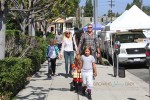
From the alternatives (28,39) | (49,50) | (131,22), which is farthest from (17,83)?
(131,22)

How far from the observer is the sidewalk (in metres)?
10.6

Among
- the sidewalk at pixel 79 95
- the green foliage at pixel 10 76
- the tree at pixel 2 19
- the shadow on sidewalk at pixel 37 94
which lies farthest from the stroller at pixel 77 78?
the tree at pixel 2 19

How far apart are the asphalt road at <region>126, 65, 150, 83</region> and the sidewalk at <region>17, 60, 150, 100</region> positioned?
0.97 m

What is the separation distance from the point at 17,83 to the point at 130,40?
38.3ft

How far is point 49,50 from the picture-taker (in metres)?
15.0

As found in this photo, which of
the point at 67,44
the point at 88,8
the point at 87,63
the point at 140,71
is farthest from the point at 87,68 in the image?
the point at 88,8

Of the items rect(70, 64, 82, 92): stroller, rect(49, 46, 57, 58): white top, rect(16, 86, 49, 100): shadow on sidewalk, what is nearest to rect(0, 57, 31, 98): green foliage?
rect(16, 86, 49, 100): shadow on sidewalk

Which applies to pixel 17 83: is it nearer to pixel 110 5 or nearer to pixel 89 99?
pixel 89 99

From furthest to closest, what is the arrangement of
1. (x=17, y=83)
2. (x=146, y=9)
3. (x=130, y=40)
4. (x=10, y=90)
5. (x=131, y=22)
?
(x=146, y=9) → (x=131, y=22) → (x=130, y=40) → (x=17, y=83) → (x=10, y=90)

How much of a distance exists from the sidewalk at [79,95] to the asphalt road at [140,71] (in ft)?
3.20

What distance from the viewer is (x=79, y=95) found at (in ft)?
35.8

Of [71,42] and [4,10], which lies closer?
[4,10]

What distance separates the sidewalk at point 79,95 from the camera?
10.6m

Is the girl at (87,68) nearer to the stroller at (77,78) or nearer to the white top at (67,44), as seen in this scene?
the stroller at (77,78)
